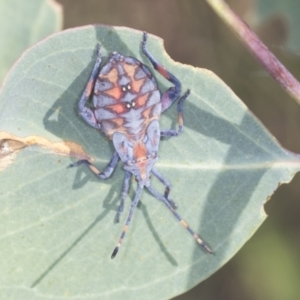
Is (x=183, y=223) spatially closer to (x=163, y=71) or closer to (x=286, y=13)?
(x=163, y=71)

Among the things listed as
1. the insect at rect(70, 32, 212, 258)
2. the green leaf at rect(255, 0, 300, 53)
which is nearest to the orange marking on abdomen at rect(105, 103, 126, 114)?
the insect at rect(70, 32, 212, 258)

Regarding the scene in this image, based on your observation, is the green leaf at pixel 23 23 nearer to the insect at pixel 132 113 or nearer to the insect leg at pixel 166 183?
the insect at pixel 132 113

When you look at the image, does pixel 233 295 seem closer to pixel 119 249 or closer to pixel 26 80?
pixel 119 249

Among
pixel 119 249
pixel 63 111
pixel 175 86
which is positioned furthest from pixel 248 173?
pixel 63 111

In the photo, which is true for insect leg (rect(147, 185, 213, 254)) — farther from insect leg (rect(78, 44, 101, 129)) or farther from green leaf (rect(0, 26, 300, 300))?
insect leg (rect(78, 44, 101, 129))

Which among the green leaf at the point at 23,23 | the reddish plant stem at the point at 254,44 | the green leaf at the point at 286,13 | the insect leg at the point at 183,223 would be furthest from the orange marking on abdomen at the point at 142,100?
the green leaf at the point at 286,13

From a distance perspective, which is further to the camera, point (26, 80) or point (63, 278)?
point (63, 278)
